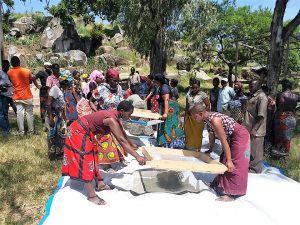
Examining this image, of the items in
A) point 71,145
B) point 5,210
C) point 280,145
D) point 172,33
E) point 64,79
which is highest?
point 172,33

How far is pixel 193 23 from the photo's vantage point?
14133mm

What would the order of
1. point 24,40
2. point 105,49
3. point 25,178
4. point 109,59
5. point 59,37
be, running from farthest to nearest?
point 105,49
point 59,37
point 24,40
point 109,59
point 25,178

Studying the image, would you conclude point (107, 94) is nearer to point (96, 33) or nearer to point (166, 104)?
point (166, 104)

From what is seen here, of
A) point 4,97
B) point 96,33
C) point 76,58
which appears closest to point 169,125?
point 4,97

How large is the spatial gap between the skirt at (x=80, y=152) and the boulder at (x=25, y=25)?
2758 centimetres

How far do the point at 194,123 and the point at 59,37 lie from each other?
2387cm

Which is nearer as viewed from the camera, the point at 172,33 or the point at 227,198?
the point at 227,198

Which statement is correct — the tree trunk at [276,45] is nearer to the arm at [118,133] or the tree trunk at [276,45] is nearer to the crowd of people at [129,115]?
the crowd of people at [129,115]

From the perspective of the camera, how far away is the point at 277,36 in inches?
317

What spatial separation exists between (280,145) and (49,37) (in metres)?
24.5

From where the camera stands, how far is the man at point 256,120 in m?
4.93

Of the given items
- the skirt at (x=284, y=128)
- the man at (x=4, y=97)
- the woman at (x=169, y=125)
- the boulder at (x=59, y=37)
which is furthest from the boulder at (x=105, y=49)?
the skirt at (x=284, y=128)

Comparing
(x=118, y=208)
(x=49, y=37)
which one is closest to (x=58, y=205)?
(x=118, y=208)

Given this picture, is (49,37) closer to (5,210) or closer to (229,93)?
(229,93)
